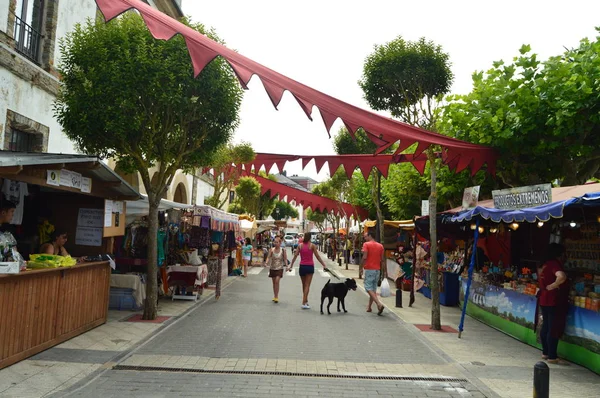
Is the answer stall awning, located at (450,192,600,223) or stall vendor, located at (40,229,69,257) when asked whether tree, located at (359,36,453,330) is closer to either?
stall awning, located at (450,192,600,223)

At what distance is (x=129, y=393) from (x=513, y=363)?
5.53 metres

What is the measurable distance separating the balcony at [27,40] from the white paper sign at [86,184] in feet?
15.1

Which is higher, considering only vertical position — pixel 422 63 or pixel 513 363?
pixel 422 63

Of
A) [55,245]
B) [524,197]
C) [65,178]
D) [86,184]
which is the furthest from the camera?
[55,245]

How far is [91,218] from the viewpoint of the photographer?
9875 millimetres

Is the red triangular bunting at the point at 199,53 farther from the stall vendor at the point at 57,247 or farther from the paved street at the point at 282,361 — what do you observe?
the stall vendor at the point at 57,247

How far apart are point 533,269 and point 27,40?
13330 millimetres

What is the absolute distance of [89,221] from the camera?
9859 millimetres

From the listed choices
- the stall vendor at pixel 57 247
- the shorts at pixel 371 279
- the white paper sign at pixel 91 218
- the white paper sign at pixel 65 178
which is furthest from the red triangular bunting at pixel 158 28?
the shorts at pixel 371 279

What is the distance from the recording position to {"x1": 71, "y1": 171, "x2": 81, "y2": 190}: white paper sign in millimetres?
7820

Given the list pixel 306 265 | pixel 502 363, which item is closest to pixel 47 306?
pixel 306 265

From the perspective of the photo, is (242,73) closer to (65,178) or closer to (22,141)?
(65,178)

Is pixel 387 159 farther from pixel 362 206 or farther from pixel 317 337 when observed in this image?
pixel 362 206

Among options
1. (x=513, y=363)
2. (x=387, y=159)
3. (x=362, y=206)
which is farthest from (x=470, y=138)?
(x=362, y=206)
